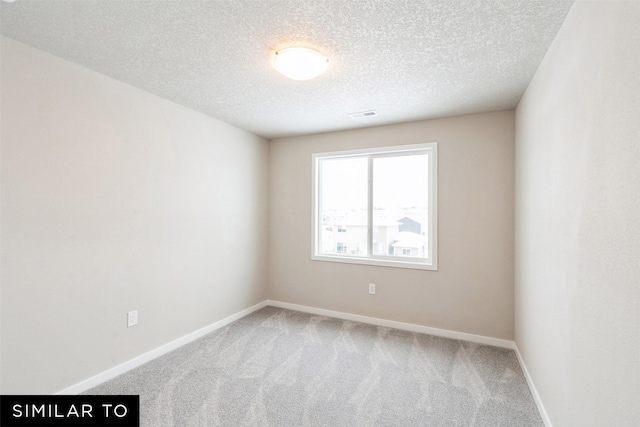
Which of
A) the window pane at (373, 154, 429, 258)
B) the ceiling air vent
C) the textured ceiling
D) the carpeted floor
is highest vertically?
the textured ceiling

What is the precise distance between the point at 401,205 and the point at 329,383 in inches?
85.3

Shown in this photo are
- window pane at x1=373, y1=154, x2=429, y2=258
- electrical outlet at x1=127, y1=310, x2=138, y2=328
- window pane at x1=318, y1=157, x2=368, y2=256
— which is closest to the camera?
electrical outlet at x1=127, y1=310, x2=138, y2=328

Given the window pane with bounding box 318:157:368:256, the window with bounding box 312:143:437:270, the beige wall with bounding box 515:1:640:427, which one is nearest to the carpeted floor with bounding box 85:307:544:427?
the beige wall with bounding box 515:1:640:427

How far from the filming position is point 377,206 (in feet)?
12.8

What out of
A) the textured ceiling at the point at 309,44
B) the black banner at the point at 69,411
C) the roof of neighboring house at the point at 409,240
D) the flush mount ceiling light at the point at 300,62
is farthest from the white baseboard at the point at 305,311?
the flush mount ceiling light at the point at 300,62

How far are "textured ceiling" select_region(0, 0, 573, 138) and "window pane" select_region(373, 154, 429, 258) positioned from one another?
0.91 metres

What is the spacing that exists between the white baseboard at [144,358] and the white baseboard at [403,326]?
0.77m

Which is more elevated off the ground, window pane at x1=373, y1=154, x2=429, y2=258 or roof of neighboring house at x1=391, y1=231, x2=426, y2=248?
window pane at x1=373, y1=154, x2=429, y2=258

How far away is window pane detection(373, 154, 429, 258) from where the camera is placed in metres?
3.62

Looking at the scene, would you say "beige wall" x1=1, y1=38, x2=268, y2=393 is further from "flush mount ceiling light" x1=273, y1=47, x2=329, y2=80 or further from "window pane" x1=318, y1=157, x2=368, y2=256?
"flush mount ceiling light" x1=273, y1=47, x2=329, y2=80

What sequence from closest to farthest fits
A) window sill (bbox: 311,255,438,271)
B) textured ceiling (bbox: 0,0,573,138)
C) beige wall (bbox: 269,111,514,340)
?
textured ceiling (bbox: 0,0,573,138) < beige wall (bbox: 269,111,514,340) < window sill (bbox: 311,255,438,271)

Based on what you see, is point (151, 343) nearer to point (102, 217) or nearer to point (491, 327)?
point (102, 217)

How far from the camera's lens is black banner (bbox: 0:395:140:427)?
181cm

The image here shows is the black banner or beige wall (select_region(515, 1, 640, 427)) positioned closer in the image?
beige wall (select_region(515, 1, 640, 427))
